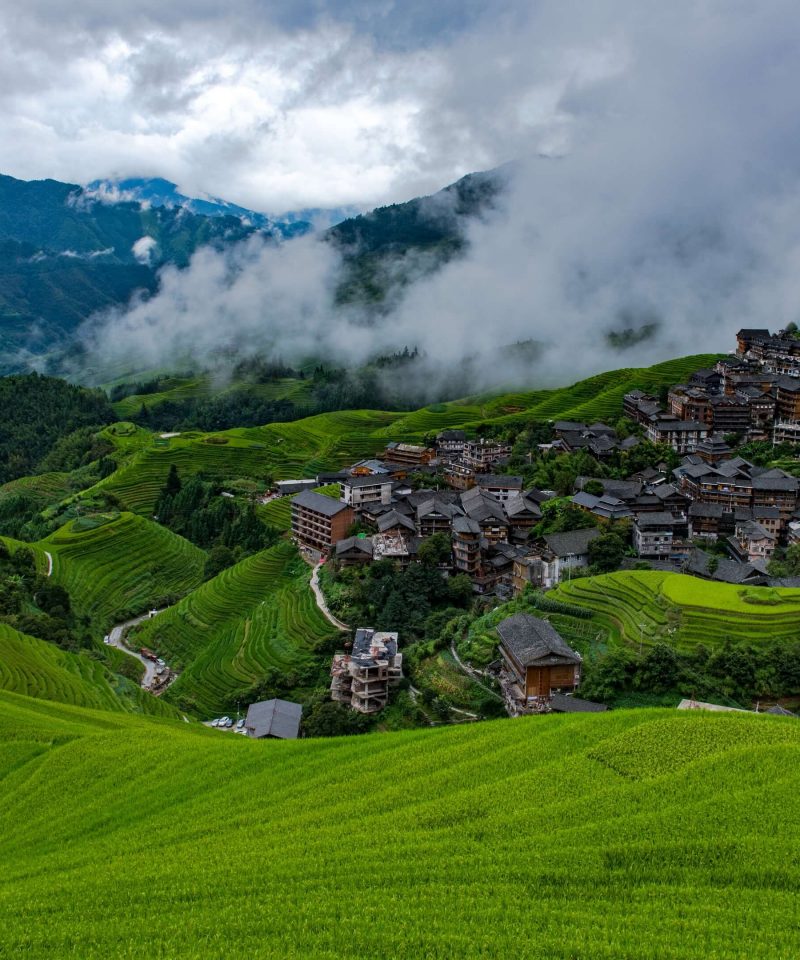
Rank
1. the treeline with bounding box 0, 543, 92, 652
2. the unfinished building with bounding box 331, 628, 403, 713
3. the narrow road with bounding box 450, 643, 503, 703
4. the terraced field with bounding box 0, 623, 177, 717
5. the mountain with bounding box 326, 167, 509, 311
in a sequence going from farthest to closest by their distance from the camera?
the mountain with bounding box 326, 167, 509, 311, the treeline with bounding box 0, 543, 92, 652, the unfinished building with bounding box 331, 628, 403, 713, the terraced field with bounding box 0, 623, 177, 717, the narrow road with bounding box 450, 643, 503, 703

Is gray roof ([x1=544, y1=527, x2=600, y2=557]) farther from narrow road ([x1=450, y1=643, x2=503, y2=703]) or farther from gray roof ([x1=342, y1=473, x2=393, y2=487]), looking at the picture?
gray roof ([x1=342, y1=473, x2=393, y2=487])

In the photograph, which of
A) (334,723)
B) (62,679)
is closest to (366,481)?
(334,723)

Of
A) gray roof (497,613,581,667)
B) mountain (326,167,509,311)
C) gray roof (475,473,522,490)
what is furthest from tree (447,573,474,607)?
mountain (326,167,509,311)

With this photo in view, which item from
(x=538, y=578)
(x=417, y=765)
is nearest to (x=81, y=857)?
(x=417, y=765)

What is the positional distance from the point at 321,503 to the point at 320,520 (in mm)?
1061

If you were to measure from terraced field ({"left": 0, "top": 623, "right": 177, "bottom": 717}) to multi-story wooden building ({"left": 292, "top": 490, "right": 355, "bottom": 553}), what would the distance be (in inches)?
576

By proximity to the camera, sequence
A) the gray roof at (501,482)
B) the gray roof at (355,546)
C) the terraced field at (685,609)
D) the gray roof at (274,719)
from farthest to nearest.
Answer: the gray roof at (501,482)
the gray roof at (355,546)
the gray roof at (274,719)
the terraced field at (685,609)

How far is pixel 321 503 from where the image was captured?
1756 inches

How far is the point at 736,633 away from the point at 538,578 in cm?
1072

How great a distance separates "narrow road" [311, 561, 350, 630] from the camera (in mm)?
35625

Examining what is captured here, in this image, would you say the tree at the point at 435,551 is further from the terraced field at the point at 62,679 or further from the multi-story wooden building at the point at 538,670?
the terraced field at the point at 62,679

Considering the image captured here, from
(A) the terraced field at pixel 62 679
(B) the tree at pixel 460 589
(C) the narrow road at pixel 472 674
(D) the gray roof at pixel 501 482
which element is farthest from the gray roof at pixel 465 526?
(A) the terraced field at pixel 62 679

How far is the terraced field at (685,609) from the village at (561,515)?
3005mm

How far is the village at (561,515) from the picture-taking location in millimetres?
28641
